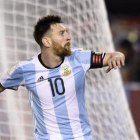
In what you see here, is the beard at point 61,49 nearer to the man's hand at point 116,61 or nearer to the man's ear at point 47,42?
the man's ear at point 47,42

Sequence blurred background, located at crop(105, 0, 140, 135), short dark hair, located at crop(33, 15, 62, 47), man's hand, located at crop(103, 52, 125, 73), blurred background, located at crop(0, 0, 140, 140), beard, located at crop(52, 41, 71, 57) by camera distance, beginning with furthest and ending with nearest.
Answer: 1. blurred background, located at crop(105, 0, 140, 135)
2. blurred background, located at crop(0, 0, 140, 140)
3. short dark hair, located at crop(33, 15, 62, 47)
4. beard, located at crop(52, 41, 71, 57)
5. man's hand, located at crop(103, 52, 125, 73)

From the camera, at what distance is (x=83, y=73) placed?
389 cm

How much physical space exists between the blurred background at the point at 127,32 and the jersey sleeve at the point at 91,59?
6.36m

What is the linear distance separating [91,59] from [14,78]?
57 cm

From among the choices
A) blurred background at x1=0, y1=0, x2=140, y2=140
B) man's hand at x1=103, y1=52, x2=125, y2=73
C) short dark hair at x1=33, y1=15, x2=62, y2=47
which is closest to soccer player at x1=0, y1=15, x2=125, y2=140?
short dark hair at x1=33, y1=15, x2=62, y2=47

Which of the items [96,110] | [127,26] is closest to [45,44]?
[96,110]

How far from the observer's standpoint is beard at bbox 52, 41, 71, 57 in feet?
12.4

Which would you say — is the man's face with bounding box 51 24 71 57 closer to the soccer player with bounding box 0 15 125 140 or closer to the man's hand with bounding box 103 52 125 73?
the soccer player with bounding box 0 15 125 140

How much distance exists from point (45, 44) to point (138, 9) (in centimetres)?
816

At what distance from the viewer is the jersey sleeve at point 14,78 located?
394 centimetres

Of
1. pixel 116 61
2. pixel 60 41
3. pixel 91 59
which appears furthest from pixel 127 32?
pixel 116 61

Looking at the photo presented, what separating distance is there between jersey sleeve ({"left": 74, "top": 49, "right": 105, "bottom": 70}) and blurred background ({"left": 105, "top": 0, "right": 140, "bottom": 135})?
636 cm

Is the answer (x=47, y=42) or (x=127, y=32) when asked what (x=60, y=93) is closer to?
(x=47, y=42)

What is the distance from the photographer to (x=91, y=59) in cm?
390
